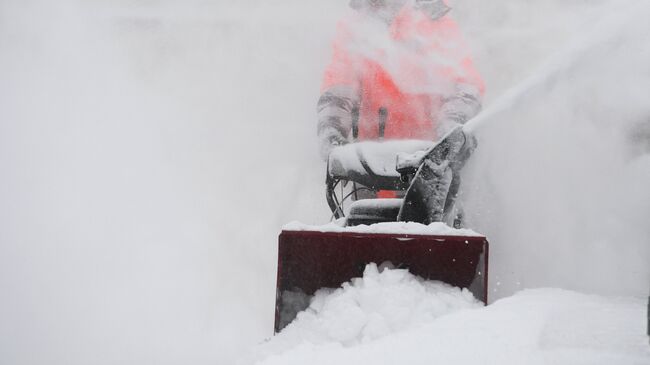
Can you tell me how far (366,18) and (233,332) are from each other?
3109 millimetres

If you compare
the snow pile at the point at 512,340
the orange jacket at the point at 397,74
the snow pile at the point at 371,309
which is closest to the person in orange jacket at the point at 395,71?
the orange jacket at the point at 397,74

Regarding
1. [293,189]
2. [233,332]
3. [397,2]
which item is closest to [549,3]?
[397,2]

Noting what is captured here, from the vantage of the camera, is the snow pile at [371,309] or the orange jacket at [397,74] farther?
the orange jacket at [397,74]

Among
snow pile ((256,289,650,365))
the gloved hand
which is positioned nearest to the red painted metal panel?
snow pile ((256,289,650,365))

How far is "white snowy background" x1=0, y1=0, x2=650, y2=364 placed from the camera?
281cm

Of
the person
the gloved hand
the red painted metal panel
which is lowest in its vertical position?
the red painted metal panel

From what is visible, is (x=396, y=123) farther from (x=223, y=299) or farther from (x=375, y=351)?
(x=375, y=351)

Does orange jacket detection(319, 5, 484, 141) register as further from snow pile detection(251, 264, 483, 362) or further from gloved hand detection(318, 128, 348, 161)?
snow pile detection(251, 264, 483, 362)

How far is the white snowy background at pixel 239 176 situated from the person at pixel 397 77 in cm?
61

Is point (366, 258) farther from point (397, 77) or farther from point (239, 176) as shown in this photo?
point (239, 176)

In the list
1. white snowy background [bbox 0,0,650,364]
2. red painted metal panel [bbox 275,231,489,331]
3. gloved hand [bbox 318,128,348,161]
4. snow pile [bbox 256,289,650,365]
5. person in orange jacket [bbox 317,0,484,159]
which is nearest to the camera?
snow pile [bbox 256,289,650,365]

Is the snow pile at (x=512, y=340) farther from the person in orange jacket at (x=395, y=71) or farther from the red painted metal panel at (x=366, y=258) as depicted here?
the person in orange jacket at (x=395, y=71)

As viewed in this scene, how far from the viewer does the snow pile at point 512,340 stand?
137 cm

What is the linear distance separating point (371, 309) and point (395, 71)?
3.39 metres
